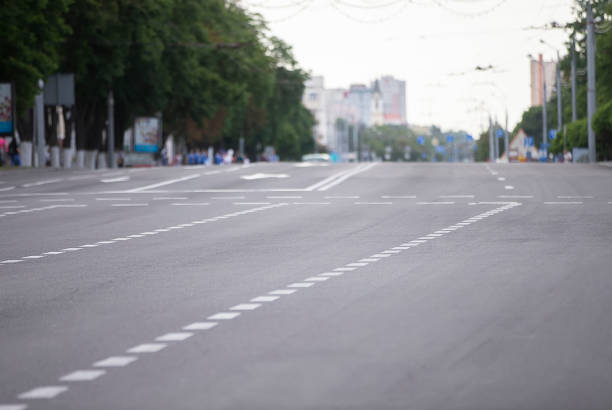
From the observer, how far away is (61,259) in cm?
1466

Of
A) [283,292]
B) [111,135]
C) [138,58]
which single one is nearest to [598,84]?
[111,135]

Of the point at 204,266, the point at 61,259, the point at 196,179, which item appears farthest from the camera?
the point at 196,179

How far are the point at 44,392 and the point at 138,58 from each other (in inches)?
2247

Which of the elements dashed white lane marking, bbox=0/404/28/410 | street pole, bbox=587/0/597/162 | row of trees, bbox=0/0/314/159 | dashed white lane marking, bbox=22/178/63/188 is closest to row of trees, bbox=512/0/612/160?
street pole, bbox=587/0/597/162

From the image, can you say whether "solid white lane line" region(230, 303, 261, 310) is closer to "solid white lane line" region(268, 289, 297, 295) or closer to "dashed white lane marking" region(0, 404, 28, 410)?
"solid white lane line" region(268, 289, 297, 295)

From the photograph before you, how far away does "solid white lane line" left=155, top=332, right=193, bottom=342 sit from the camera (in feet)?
27.1

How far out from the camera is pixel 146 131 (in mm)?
71062

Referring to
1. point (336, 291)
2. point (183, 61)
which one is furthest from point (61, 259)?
point (183, 61)

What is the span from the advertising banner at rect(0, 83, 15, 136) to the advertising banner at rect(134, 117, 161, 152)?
714 inches

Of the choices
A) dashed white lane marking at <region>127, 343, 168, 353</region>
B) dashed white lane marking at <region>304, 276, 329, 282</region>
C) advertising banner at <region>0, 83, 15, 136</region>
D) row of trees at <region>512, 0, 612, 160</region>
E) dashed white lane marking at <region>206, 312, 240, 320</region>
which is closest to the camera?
dashed white lane marking at <region>127, 343, 168, 353</region>

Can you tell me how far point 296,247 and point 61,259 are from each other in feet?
9.31

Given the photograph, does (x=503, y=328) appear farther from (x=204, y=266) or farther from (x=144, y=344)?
(x=204, y=266)

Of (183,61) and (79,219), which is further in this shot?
(183,61)

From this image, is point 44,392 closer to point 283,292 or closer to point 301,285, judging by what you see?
point 283,292
